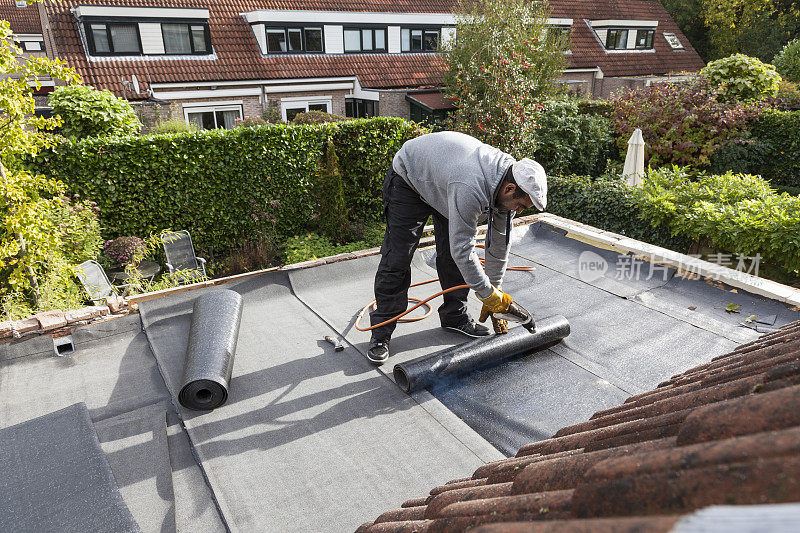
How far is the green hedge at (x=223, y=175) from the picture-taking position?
20.3 ft

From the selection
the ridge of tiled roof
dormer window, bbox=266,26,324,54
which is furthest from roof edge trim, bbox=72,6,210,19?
the ridge of tiled roof

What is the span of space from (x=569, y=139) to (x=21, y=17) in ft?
92.9

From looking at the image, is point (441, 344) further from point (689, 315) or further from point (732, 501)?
point (732, 501)

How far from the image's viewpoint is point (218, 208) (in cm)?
712

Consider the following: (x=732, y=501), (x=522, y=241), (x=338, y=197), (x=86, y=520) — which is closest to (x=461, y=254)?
(x=86, y=520)

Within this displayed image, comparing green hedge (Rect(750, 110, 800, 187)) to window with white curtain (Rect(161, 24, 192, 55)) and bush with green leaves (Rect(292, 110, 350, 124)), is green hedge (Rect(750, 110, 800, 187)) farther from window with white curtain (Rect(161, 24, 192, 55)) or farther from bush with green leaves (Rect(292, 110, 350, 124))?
window with white curtain (Rect(161, 24, 192, 55))

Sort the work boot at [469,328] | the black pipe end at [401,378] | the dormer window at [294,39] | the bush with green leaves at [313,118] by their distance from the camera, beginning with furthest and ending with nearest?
the dormer window at [294,39]
the bush with green leaves at [313,118]
the work boot at [469,328]
the black pipe end at [401,378]

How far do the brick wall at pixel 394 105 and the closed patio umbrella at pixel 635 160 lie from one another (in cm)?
886

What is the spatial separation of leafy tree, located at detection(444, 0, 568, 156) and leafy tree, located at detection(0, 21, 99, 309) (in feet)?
21.1

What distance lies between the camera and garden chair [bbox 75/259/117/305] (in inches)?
204

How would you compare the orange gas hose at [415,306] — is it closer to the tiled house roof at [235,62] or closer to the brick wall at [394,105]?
the tiled house roof at [235,62]

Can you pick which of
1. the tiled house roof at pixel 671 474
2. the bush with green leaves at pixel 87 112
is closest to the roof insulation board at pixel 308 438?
the tiled house roof at pixel 671 474

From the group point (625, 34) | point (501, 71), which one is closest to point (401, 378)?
point (501, 71)

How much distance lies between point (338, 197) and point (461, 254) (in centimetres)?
479
